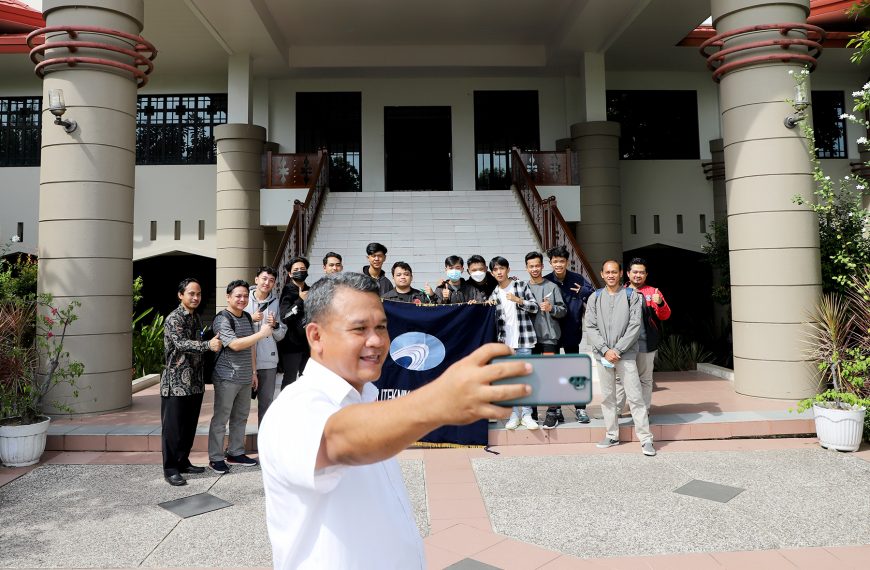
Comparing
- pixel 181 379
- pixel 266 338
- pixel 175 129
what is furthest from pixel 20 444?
pixel 175 129

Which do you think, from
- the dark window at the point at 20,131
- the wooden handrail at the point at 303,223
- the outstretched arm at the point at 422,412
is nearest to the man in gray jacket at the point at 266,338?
the wooden handrail at the point at 303,223

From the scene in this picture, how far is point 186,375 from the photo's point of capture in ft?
15.1

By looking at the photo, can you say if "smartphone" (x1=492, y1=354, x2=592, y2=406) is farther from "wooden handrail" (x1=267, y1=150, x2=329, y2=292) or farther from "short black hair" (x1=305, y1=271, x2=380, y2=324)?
"wooden handrail" (x1=267, y1=150, x2=329, y2=292)

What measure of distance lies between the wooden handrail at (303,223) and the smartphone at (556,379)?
8.30 m

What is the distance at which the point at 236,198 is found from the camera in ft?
41.1

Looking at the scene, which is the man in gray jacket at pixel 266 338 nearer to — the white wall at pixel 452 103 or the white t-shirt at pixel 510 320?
the white t-shirt at pixel 510 320

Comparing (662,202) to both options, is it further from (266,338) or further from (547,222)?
(266,338)

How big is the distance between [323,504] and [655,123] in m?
15.9

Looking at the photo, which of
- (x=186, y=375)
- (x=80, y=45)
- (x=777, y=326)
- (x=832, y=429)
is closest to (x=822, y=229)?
(x=777, y=326)

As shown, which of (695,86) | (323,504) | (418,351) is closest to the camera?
(323,504)

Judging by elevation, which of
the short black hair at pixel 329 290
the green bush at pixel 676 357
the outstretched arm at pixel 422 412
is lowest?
the green bush at pixel 676 357

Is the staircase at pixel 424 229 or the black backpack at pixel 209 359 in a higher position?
the staircase at pixel 424 229

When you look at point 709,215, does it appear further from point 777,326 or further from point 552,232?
point 777,326

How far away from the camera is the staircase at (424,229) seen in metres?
10.5
